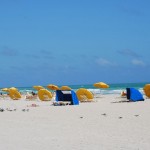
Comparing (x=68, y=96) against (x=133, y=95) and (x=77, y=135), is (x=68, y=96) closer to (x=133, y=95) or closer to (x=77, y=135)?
(x=133, y=95)

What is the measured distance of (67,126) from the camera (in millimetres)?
10133

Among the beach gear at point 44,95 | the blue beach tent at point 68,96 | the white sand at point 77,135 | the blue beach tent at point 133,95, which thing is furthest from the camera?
the beach gear at point 44,95

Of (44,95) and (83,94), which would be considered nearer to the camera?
(83,94)

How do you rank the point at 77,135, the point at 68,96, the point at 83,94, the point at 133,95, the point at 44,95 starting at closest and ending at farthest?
the point at 77,135 → the point at 68,96 → the point at 133,95 → the point at 83,94 → the point at 44,95

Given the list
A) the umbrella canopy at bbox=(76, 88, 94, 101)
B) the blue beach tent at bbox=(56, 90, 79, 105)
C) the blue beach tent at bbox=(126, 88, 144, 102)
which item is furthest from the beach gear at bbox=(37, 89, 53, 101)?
the blue beach tent at bbox=(126, 88, 144, 102)

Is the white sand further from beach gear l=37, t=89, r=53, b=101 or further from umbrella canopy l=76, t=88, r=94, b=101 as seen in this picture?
beach gear l=37, t=89, r=53, b=101

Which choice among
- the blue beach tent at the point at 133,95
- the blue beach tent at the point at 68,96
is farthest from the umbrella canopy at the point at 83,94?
the blue beach tent at the point at 133,95

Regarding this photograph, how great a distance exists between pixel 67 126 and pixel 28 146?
10.3 feet

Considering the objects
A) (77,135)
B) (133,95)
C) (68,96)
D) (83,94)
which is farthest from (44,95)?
(77,135)

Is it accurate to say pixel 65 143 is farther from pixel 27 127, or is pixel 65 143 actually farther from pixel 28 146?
pixel 27 127

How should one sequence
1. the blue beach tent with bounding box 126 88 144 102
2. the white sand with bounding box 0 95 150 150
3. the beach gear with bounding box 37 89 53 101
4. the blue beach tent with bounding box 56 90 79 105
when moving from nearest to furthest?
1. the white sand with bounding box 0 95 150 150
2. the blue beach tent with bounding box 56 90 79 105
3. the blue beach tent with bounding box 126 88 144 102
4. the beach gear with bounding box 37 89 53 101

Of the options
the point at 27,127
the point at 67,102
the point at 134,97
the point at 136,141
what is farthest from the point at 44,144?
the point at 134,97

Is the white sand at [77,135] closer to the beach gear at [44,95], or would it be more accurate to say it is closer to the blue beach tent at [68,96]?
the blue beach tent at [68,96]

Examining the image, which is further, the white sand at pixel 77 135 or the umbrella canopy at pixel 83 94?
the umbrella canopy at pixel 83 94
